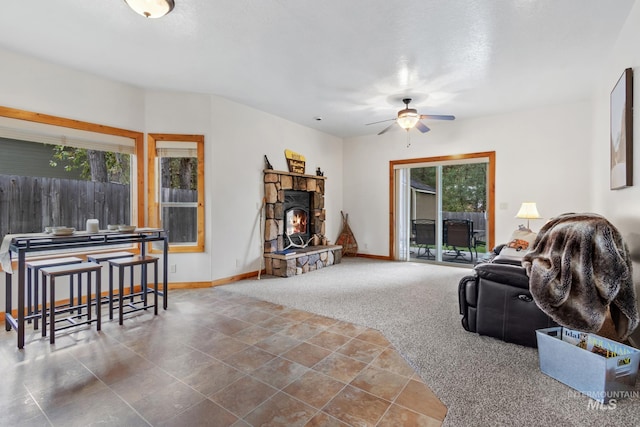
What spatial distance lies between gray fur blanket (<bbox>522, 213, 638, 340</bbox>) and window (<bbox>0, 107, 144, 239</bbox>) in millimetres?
4655

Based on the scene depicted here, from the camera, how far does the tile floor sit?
1812 millimetres

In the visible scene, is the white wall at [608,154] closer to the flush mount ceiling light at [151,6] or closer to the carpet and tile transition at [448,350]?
the carpet and tile transition at [448,350]

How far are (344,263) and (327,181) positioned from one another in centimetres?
186

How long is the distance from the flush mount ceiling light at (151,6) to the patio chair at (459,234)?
5719mm

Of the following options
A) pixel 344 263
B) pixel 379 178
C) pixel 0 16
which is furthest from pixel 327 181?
pixel 0 16

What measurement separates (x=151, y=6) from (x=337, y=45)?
1.70m

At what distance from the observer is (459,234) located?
6.24 meters

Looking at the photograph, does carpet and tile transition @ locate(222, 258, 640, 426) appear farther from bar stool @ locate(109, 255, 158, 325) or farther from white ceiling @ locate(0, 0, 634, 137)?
white ceiling @ locate(0, 0, 634, 137)

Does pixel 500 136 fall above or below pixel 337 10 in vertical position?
below

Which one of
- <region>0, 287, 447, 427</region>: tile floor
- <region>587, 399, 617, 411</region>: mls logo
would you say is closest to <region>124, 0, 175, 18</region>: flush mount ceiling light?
<region>0, 287, 447, 427</region>: tile floor

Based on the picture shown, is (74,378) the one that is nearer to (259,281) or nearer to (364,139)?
(259,281)

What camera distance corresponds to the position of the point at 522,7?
102 inches

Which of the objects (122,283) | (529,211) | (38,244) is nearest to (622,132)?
(529,211)

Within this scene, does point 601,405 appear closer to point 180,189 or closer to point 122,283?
point 122,283
